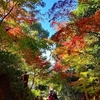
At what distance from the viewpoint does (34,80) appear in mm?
16578

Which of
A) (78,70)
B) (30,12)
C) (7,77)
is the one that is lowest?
(7,77)

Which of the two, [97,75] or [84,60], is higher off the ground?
[84,60]

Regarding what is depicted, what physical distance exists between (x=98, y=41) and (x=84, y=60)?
1.97 meters

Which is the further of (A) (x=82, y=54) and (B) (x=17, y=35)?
(A) (x=82, y=54)

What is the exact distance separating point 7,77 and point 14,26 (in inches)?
129

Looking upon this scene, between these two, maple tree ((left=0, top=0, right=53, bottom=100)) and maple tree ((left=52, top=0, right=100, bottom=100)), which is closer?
maple tree ((left=0, top=0, right=53, bottom=100))

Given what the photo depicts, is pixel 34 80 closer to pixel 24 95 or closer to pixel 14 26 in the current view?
pixel 14 26

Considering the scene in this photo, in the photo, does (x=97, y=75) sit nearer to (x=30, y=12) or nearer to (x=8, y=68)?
(x=30, y=12)

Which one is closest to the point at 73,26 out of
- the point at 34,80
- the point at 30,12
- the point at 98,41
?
the point at 30,12

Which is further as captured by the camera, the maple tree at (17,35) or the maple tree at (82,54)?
the maple tree at (82,54)

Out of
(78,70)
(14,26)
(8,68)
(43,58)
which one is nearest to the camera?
(8,68)

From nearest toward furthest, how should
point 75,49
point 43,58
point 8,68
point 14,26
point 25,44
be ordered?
1. point 8,68
2. point 25,44
3. point 14,26
4. point 75,49
5. point 43,58

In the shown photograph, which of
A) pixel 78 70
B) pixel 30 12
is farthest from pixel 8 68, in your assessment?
pixel 78 70

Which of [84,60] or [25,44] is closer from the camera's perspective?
[25,44]
